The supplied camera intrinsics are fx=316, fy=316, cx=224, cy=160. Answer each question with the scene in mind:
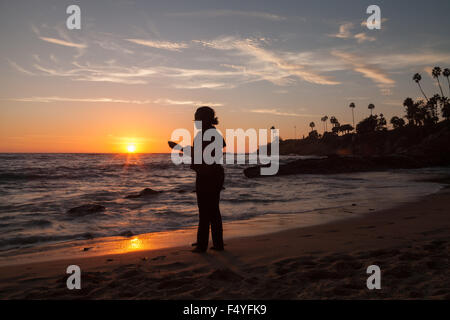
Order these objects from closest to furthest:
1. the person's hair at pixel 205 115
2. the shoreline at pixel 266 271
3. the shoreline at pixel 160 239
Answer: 1. the shoreline at pixel 266 271
2. the person's hair at pixel 205 115
3. the shoreline at pixel 160 239

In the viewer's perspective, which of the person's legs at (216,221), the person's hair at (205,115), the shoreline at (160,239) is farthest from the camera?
the shoreline at (160,239)

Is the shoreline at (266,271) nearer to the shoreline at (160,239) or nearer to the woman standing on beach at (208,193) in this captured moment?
the woman standing on beach at (208,193)

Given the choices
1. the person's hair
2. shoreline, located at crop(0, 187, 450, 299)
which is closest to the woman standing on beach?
the person's hair

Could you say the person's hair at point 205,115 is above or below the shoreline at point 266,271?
above

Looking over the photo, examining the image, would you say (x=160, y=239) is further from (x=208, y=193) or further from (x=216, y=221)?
(x=208, y=193)

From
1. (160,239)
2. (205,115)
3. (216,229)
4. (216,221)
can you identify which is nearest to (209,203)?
(216,221)

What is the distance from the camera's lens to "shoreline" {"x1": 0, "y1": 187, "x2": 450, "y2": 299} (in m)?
3.39

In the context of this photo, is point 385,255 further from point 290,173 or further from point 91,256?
point 290,173

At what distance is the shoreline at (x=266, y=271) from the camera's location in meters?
3.39

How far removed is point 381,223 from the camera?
7633 millimetres

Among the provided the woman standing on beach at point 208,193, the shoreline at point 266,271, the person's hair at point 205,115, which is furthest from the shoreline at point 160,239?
the person's hair at point 205,115

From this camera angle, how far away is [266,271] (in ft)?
13.6

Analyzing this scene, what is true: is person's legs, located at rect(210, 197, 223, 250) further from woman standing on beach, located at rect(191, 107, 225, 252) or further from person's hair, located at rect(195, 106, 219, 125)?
person's hair, located at rect(195, 106, 219, 125)
